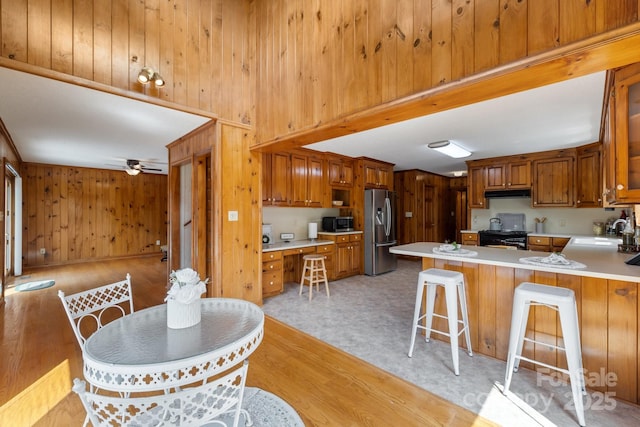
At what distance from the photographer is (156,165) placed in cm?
657

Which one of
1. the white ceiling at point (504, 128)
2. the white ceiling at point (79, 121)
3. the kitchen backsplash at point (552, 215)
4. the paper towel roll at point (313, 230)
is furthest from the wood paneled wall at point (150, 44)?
the kitchen backsplash at point (552, 215)

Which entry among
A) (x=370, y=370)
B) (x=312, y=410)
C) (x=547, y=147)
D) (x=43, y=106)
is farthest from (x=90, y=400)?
(x=547, y=147)

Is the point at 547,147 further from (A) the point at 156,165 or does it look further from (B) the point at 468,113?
(A) the point at 156,165

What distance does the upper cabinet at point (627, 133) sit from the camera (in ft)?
5.82

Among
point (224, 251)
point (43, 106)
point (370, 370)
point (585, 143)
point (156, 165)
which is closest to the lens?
point (370, 370)

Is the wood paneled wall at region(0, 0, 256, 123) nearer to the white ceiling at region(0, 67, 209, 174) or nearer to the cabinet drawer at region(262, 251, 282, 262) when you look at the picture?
the white ceiling at region(0, 67, 209, 174)

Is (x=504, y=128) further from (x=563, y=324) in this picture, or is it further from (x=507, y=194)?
(x=563, y=324)

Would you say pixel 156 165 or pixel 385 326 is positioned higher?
pixel 156 165

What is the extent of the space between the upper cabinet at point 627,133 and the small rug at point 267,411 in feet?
8.55

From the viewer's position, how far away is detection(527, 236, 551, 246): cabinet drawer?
4742mm

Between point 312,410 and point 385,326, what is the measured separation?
60.0 inches

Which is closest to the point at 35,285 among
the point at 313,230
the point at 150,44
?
the point at 150,44

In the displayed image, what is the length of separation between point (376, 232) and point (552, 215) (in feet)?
10.9

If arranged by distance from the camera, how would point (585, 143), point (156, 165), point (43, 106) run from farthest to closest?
point (156, 165) → point (585, 143) → point (43, 106)
